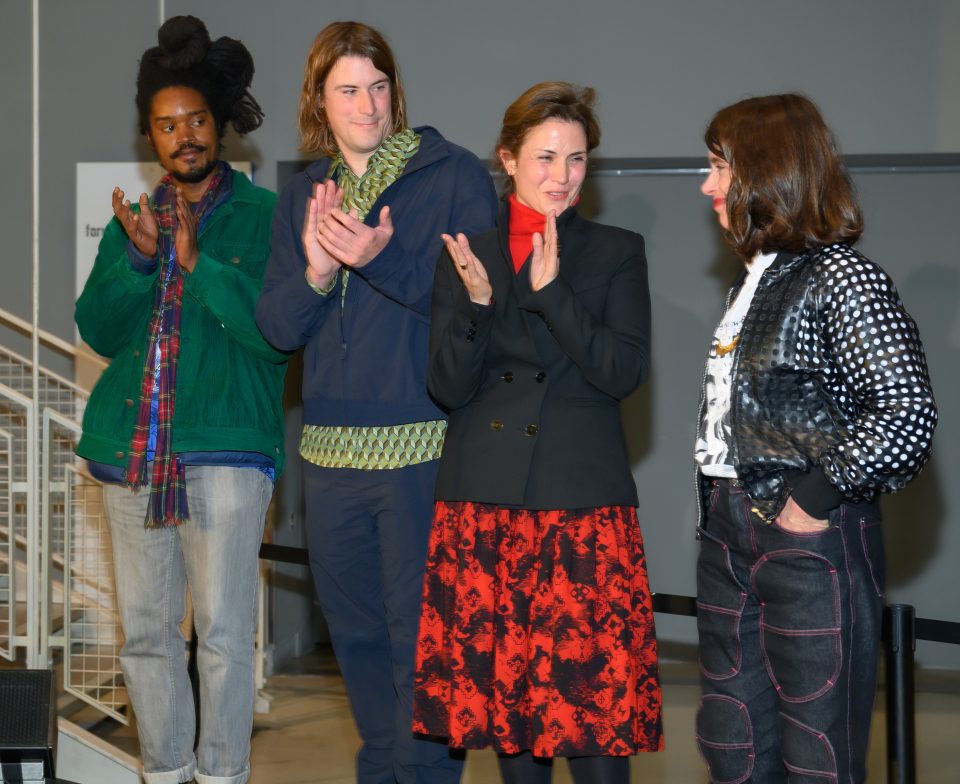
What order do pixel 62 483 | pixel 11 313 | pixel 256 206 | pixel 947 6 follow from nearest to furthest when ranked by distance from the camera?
1. pixel 256 206
2. pixel 62 483
3. pixel 947 6
4. pixel 11 313

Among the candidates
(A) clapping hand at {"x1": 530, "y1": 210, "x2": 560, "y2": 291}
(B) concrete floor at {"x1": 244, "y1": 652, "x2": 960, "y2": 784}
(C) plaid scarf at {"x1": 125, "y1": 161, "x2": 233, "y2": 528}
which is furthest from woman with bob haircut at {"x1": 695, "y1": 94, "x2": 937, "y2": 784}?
(B) concrete floor at {"x1": 244, "y1": 652, "x2": 960, "y2": 784}

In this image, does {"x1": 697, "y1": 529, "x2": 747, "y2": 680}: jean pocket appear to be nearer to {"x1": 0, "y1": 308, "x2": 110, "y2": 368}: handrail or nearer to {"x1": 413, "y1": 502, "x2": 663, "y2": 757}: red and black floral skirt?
{"x1": 413, "y1": 502, "x2": 663, "y2": 757}: red and black floral skirt

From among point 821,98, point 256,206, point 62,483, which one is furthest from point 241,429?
point 821,98

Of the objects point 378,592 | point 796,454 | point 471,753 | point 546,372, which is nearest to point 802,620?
point 796,454

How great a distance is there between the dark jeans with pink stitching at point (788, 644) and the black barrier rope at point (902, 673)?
22cm

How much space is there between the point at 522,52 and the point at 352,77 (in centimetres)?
273

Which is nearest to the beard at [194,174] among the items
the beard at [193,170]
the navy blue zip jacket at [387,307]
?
the beard at [193,170]

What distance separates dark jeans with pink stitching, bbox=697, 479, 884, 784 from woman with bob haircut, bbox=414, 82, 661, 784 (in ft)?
0.72

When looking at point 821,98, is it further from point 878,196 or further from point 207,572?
point 207,572

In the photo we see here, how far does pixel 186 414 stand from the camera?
2836 mm

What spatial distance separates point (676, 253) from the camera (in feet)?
18.7

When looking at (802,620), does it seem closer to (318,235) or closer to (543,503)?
(543,503)

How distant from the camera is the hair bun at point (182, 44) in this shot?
2947mm

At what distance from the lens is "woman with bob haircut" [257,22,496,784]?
258 cm
